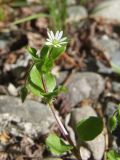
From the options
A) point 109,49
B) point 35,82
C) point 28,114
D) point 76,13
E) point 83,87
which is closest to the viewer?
point 35,82

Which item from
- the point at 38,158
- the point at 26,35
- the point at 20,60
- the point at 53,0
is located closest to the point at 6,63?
the point at 20,60

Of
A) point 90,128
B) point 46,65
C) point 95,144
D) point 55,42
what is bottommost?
point 95,144

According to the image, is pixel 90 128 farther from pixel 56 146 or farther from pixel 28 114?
pixel 28 114

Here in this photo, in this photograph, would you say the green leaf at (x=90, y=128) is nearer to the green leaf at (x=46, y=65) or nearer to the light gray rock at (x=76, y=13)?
the green leaf at (x=46, y=65)

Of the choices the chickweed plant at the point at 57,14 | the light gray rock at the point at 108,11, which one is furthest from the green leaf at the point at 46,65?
the light gray rock at the point at 108,11

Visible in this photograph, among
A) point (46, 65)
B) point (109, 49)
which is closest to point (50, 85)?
point (46, 65)

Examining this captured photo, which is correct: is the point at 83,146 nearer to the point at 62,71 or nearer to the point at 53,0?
the point at 62,71

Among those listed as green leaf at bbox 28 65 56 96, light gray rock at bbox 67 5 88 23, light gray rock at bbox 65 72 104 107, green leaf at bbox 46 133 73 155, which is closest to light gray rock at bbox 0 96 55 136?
light gray rock at bbox 65 72 104 107
